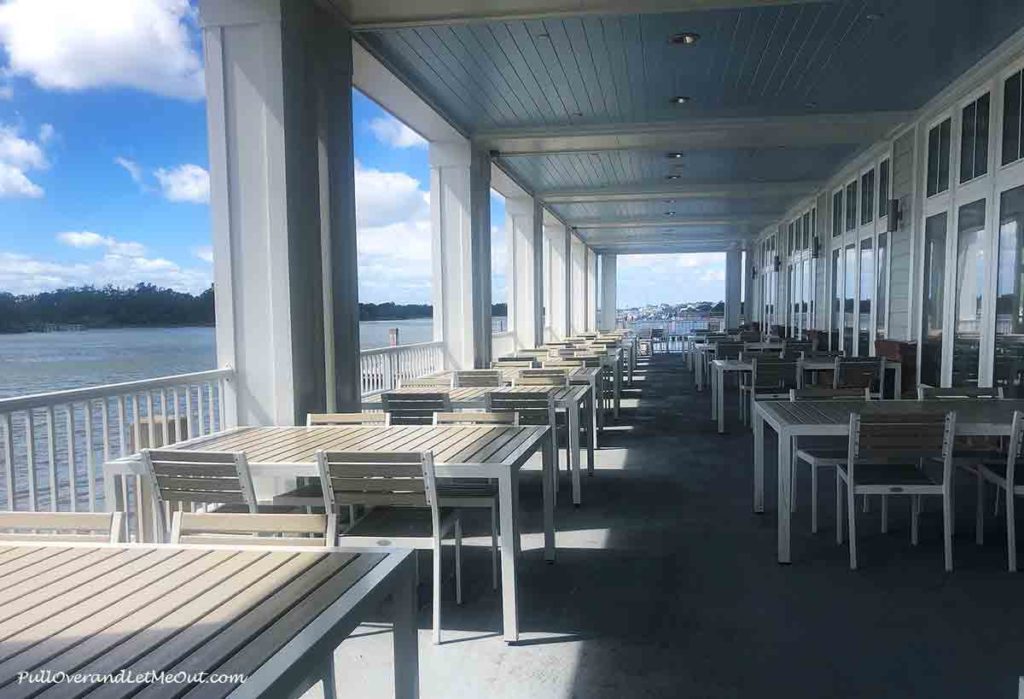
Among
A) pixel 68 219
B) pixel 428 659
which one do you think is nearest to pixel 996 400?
pixel 428 659

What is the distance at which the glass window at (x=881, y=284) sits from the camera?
8508 millimetres

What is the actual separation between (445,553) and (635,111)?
512 centimetres

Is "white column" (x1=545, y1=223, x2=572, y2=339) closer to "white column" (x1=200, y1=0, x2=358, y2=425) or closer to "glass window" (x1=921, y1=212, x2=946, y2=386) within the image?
"glass window" (x1=921, y1=212, x2=946, y2=386)

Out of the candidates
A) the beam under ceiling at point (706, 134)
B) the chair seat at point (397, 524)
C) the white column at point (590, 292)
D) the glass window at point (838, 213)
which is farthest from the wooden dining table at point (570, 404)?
the white column at point (590, 292)

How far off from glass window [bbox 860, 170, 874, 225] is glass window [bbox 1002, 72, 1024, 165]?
3.77 metres

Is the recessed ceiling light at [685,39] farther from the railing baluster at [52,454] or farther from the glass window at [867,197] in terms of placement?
the glass window at [867,197]

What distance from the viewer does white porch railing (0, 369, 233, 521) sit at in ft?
9.69

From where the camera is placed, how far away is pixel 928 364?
712cm

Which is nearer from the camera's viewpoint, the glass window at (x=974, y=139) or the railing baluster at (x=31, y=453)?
the railing baluster at (x=31, y=453)

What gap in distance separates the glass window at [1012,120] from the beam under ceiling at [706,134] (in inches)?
71.9

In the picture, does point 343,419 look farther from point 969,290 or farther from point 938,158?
point 938,158

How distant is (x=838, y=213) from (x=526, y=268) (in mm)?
4990

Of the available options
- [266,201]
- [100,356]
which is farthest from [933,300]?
[100,356]

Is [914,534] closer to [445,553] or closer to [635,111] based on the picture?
[445,553]
